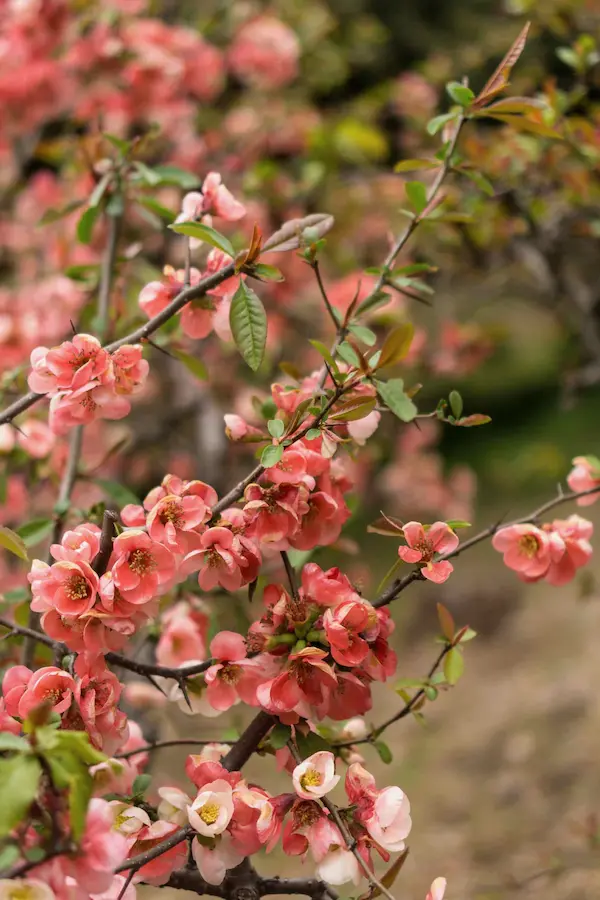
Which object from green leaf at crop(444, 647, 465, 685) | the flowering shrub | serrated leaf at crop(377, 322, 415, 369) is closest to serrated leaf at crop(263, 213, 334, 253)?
the flowering shrub

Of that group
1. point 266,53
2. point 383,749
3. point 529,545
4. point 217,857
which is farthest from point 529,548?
point 266,53

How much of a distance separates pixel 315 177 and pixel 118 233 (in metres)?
0.77

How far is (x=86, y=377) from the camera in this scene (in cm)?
56

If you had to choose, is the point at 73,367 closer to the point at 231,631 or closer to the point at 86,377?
the point at 86,377

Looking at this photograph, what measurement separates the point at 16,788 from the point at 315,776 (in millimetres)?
202

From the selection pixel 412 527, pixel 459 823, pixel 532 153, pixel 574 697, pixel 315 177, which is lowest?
pixel 574 697

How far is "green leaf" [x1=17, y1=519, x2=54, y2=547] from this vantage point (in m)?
0.84

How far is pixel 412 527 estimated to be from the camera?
56 centimetres

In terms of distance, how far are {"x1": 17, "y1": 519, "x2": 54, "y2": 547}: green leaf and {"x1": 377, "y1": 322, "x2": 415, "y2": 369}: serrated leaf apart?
432 millimetres

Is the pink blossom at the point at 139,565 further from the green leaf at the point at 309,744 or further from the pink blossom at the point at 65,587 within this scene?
the green leaf at the point at 309,744

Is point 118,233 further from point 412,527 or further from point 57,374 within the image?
point 412,527

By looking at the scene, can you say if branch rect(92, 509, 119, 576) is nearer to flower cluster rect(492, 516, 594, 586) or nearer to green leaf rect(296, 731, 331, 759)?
green leaf rect(296, 731, 331, 759)

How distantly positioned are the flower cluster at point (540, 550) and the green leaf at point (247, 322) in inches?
9.1

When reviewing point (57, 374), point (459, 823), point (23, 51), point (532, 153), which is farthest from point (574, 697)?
point (23, 51)
